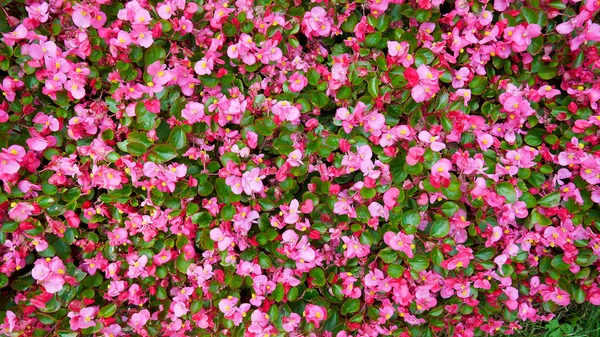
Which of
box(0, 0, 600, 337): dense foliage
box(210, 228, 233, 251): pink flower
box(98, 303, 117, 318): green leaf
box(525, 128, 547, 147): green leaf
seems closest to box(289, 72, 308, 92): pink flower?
box(0, 0, 600, 337): dense foliage

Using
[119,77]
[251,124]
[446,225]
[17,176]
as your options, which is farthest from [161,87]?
[446,225]

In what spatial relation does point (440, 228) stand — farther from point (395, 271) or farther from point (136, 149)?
point (136, 149)

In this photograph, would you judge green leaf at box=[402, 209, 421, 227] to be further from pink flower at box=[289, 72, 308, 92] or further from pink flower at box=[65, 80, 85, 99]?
pink flower at box=[65, 80, 85, 99]

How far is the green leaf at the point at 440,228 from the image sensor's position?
147cm

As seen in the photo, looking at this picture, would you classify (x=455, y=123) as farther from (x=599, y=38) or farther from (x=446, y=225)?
(x=599, y=38)

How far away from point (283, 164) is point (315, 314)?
47 centimetres

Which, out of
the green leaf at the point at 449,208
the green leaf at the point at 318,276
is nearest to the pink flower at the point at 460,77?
the green leaf at the point at 449,208

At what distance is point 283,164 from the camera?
1469 mm

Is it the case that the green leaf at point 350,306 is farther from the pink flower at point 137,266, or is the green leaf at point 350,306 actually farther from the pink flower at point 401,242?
the pink flower at point 137,266

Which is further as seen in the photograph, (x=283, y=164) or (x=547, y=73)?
(x=547, y=73)

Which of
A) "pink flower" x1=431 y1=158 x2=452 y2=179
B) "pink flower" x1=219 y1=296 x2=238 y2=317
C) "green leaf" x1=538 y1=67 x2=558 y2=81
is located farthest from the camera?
"green leaf" x1=538 y1=67 x2=558 y2=81

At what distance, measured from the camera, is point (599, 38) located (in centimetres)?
152

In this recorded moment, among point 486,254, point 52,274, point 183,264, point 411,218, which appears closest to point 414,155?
point 411,218

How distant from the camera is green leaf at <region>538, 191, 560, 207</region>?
4.94 feet
